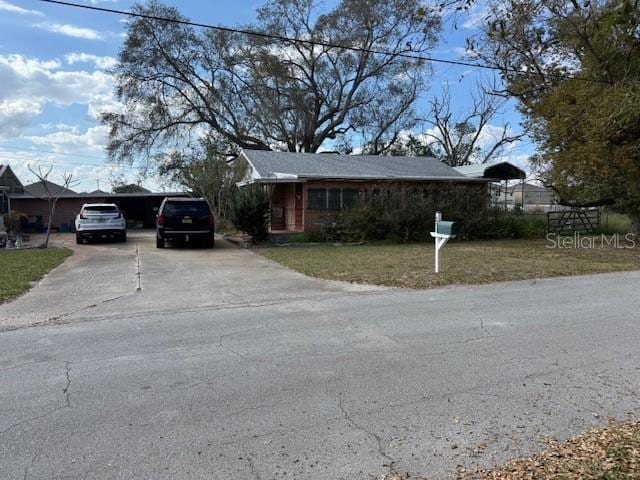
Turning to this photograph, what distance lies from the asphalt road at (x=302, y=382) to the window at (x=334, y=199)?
13007 millimetres

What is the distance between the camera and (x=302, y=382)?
4570 mm

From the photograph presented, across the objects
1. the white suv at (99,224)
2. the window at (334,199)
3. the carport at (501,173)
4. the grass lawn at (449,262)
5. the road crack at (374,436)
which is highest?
the carport at (501,173)

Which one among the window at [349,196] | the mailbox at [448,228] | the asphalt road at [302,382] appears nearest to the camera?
the asphalt road at [302,382]

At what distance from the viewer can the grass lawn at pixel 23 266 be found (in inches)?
382

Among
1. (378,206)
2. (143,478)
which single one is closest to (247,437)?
(143,478)

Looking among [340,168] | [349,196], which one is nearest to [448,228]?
[349,196]

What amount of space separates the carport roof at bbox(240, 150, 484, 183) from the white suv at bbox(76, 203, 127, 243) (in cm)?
591

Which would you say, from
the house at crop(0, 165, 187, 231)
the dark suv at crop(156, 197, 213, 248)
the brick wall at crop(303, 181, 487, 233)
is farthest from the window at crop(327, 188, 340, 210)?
the house at crop(0, 165, 187, 231)

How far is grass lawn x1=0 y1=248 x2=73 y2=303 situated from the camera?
31.8ft

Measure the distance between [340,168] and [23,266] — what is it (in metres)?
14.3

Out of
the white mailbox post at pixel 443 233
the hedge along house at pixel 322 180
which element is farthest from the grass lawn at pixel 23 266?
the white mailbox post at pixel 443 233

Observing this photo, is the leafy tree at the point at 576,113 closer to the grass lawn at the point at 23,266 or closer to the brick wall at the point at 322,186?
the brick wall at the point at 322,186

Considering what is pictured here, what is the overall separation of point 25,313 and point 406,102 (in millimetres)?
36960

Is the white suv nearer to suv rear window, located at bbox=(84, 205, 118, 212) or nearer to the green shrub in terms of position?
suv rear window, located at bbox=(84, 205, 118, 212)
